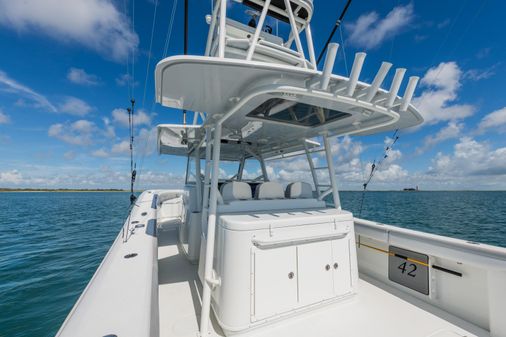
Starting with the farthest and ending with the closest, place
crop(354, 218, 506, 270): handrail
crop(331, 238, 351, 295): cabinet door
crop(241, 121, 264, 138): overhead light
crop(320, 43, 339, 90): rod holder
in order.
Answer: crop(241, 121, 264, 138): overhead light
crop(331, 238, 351, 295): cabinet door
crop(354, 218, 506, 270): handrail
crop(320, 43, 339, 90): rod holder

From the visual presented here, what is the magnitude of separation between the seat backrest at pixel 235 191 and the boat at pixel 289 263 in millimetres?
18

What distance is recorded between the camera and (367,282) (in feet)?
9.87

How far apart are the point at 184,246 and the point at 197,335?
229cm

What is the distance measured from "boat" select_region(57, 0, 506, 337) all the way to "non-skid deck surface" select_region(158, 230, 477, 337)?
0.04 ft

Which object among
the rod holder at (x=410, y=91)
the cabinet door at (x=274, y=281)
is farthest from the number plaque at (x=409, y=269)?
the rod holder at (x=410, y=91)

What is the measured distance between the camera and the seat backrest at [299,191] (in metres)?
3.38

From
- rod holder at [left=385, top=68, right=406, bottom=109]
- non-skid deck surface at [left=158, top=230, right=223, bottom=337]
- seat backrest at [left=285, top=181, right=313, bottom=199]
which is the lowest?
non-skid deck surface at [left=158, top=230, right=223, bottom=337]

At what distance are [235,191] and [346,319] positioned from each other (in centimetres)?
194

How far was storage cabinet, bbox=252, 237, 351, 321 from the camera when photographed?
201 cm

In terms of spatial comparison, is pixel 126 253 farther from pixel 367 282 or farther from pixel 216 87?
pixel 367 282

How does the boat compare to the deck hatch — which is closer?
the boat

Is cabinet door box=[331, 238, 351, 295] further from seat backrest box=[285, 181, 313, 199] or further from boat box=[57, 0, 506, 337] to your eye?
seat backrest box=[285, 181, 313, 199]

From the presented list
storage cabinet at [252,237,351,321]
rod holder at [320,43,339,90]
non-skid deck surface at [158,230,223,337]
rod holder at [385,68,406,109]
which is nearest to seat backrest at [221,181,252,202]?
storage cabinet at [252,237,351,321]

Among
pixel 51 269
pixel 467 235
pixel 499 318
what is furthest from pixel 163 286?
pixel 467 235
